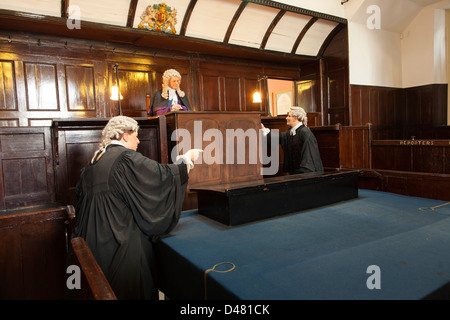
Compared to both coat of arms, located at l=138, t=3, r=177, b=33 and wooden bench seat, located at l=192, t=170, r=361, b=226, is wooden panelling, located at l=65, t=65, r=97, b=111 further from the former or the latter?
wooden bench seat, located at l=192, t=170, r=361, b=226

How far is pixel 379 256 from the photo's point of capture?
7.20 ft

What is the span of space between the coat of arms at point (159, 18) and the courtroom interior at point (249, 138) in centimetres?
2

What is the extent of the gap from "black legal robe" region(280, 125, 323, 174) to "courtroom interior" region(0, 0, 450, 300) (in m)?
0.58

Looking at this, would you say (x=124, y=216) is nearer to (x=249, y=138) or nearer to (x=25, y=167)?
(x=249, y=138)

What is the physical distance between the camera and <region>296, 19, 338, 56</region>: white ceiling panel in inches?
324

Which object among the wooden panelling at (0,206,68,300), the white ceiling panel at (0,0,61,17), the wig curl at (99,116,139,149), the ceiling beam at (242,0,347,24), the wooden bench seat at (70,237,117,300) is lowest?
the wooden panelling at (0,206,68,300)

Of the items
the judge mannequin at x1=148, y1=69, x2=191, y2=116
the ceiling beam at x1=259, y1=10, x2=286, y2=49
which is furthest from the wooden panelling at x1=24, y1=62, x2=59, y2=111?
the ceiling beam at x1=259, y1=10, x2=286, y2=49

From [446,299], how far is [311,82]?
819cm

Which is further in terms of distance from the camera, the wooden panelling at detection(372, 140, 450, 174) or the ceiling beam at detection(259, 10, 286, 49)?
the ceiling beam at detection(259, 10, 286, 49)

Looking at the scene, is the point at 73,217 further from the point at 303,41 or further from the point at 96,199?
→ the point at 303,41

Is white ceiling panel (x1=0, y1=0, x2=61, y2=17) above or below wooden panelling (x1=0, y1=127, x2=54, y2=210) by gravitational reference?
above

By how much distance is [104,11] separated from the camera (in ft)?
19.0

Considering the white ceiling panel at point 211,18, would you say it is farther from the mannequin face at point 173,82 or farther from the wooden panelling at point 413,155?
the wooden panelling at point 413,155

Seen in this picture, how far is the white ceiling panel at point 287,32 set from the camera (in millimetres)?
7707
